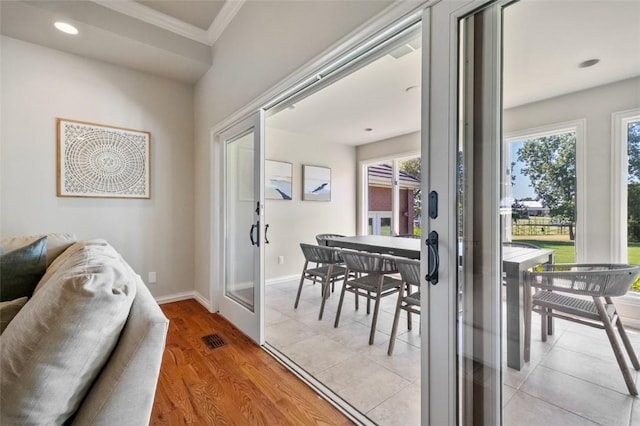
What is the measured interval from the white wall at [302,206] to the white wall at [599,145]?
3.62 m

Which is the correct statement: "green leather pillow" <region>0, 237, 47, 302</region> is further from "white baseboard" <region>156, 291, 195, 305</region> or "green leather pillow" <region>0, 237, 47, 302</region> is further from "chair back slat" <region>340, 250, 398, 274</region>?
"chair back slat" <region>340, 250, 398, 274</region>

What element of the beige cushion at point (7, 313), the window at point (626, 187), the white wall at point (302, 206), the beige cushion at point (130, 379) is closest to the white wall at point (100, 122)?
the white wall at point (302, 206)

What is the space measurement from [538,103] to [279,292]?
11.2ft

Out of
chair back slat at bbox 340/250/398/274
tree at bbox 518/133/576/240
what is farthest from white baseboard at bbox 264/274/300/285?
tree at bbox 518/133/576/240

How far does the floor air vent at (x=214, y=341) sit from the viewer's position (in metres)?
2.24

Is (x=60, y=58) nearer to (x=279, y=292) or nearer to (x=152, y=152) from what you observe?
(x=152, y=152)

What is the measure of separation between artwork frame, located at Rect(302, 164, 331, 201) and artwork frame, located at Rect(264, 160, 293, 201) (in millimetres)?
261

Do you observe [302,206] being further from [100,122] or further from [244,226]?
[100,122]

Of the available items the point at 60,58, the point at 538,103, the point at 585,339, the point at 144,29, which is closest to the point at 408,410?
the point at 585,339

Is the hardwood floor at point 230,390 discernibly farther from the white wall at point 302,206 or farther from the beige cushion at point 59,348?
the white wall at point 302,206

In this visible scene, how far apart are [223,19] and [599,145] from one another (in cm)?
292

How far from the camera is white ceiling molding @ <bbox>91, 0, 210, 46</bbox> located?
2.41m

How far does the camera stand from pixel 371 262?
2406 millimetres

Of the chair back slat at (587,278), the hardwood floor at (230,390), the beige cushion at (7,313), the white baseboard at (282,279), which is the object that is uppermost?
the chair back slat at (587,278)
